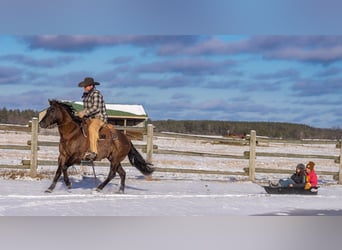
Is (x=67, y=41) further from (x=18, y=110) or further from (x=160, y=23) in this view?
(x=160, y=23)

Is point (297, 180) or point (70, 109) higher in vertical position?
point (70, 109)

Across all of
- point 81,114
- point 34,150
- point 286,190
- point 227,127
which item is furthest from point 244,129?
point 34,150

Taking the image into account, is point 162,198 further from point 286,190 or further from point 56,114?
point 286,190

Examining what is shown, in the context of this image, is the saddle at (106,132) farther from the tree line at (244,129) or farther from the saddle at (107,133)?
the tree line at (244,129)

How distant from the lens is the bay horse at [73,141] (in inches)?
283

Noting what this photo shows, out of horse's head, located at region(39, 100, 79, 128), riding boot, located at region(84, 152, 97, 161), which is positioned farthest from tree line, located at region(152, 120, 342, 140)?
horse's head, located at region(39, 100, 79, 128)

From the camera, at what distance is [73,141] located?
7355mm

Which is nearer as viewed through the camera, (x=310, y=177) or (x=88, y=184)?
(x=310, y=177)

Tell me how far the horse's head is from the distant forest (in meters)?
1.48

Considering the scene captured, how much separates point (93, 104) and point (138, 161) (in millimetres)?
1114

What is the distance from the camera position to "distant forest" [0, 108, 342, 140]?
29.1ft

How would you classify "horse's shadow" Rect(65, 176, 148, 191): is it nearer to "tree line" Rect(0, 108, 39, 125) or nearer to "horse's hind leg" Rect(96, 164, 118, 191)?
"horse's hind leg" Rect(96, 164, 118, 191)

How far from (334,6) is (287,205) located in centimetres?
241

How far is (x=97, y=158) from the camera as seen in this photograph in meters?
7.55
